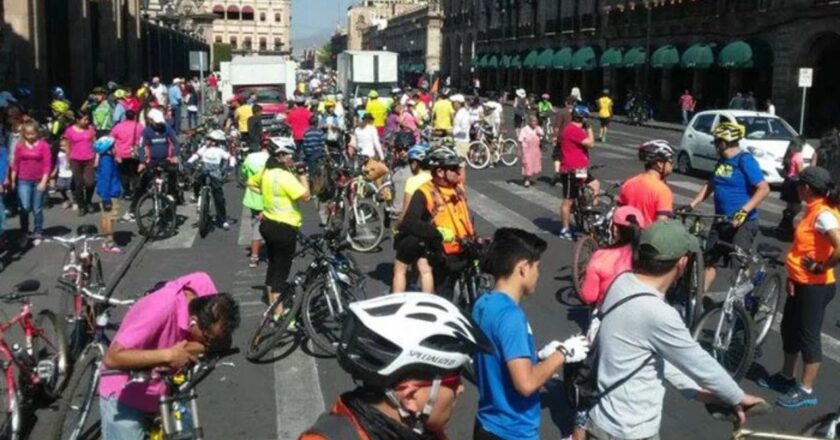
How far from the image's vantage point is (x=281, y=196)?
870 centimetres

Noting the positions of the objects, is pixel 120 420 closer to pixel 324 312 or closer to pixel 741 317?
pixel 324 312

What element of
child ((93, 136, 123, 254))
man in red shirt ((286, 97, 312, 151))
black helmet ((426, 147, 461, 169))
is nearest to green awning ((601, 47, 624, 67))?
man in red shirt ((286, 97, 312, 151))

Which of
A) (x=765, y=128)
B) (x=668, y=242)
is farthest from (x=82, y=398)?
(x=765, y=128)

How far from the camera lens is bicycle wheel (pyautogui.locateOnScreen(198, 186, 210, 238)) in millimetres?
13750

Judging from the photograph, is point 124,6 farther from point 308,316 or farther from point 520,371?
point 520,371

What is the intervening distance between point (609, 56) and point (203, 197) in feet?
132

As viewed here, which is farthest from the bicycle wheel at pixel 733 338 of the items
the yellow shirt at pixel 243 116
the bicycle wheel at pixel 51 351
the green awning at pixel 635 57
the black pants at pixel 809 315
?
the green awning at pixel 635 57

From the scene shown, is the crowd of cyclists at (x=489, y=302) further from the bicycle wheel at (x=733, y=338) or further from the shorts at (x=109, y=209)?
the bicycle wheel at (x=733, y=338)

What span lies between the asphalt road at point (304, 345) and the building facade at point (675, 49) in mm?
19785

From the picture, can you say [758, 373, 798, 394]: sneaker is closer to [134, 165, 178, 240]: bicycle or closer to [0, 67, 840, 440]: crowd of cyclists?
[0, 67, 840, 440]: crowd of cyclists

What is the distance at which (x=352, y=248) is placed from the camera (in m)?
12.7

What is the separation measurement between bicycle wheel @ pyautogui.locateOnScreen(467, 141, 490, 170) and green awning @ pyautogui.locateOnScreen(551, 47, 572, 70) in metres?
35.9

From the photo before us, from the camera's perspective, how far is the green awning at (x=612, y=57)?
49531 mm

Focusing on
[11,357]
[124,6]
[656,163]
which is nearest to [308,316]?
[11,357]
